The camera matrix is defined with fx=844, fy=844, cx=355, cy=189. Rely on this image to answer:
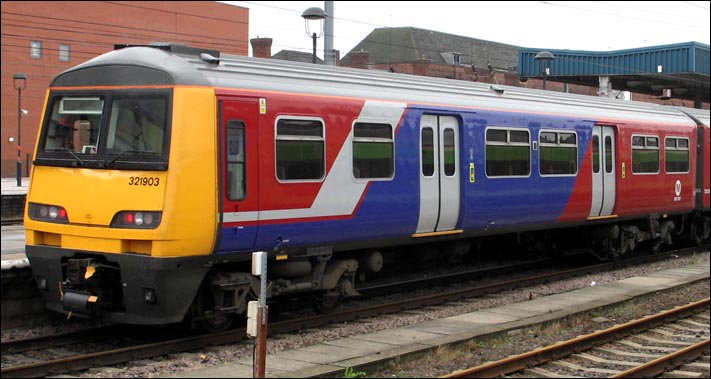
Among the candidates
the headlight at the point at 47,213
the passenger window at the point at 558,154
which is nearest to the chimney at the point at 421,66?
the passenger window at the point at 558,154

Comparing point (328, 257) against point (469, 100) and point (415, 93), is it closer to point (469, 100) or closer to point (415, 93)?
point (415, 93)

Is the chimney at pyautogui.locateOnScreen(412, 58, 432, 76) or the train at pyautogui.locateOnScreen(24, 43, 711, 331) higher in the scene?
the chimney at pyautogui.locateOnScreen(412, 58, 432, 76)

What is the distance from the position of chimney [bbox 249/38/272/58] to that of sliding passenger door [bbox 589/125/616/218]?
18641mm

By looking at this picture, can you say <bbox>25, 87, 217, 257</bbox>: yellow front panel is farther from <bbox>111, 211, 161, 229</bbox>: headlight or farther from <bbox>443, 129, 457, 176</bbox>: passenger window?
<bbox>443, 129, 457, 176</bbox>: passenger window

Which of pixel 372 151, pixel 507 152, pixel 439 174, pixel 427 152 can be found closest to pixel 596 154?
pixel 507 152

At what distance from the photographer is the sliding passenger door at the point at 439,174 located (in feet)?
Result: 39.3

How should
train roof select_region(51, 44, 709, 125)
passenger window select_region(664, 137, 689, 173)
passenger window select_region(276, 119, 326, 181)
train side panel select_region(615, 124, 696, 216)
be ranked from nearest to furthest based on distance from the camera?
train roof select_region(51, 44, 709, 125) → passenger window select_region(276, 119, 326, 181) → train side panel select_region(615, 124, 696, 216) → passenger window select_region(664, 137, 689, 173)

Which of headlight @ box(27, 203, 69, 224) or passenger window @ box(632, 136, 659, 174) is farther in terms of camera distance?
passenger window @ box(632, 136, 659, 174)

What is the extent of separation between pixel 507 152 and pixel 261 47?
849 inches

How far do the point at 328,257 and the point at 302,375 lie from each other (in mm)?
3141

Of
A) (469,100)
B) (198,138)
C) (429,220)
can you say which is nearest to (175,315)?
(198,138)

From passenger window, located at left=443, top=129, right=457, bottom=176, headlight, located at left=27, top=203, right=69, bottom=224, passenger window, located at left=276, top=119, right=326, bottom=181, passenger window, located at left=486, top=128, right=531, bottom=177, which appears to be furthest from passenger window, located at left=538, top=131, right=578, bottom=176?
headlight, located at left=27, top=203, right=69, bottom=224

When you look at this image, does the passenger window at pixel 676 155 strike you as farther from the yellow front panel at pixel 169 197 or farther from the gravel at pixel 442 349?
the yellow front panel at pixel 169 197

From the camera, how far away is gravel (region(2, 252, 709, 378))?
8.34 m
